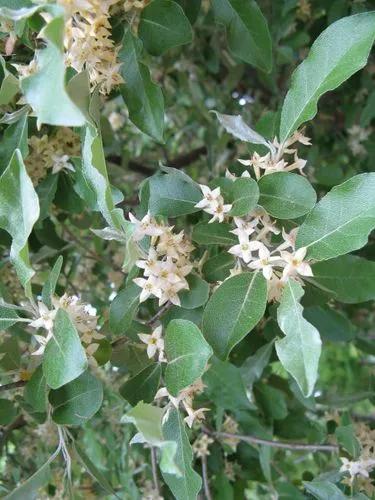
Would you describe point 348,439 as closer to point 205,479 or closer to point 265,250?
point 205,479

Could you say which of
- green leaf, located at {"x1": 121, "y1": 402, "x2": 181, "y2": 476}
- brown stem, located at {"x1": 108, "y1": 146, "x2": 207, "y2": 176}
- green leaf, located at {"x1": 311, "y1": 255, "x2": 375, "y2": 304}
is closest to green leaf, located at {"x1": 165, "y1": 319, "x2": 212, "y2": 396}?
→ green leaf, located at {"x1": 121, "y1": 402, "x2": 181, "y2": 476}

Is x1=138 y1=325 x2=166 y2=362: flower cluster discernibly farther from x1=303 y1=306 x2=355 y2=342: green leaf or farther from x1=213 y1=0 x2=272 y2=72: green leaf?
x1=303 y1=306 x2=355 y2=342: green leaf

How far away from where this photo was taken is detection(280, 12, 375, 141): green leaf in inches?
28.4

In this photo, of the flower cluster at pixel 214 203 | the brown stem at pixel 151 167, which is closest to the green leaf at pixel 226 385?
the flower cluster at pixel 214 203

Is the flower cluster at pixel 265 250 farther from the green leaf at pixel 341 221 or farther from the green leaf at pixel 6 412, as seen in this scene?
the green leaf at pixel 6 412

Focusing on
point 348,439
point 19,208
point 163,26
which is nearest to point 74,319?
point 19,208

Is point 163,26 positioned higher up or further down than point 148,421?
higher up

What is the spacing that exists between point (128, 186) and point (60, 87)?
4.89 feet

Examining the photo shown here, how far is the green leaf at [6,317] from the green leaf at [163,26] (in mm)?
393

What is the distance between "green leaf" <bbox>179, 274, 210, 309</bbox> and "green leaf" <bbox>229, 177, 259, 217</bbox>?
0.30 feet

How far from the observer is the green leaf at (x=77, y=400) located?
80cm

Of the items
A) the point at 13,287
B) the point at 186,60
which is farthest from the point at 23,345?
the point at 186,60

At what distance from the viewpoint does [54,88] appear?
0.50 meters

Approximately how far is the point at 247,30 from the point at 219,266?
14.4 inches
